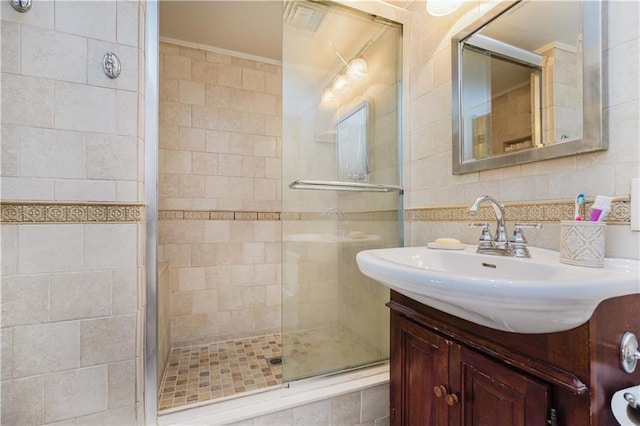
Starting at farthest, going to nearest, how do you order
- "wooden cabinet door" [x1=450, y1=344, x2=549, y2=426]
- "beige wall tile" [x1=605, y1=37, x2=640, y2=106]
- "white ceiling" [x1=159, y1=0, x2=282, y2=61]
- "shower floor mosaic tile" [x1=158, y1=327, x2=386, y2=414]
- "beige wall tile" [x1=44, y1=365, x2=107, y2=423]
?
"white ceiling" [x1=159, y1=0, x2=282, y2=61] < "shower floor mosaic tile" [x1=158, y1=327, x2=386, y2=414] < "beige wall tile" [x1=44, y1=365, x2=107, y2=423] < "beige wall tile" [x1=605, y1=37, x2=640, y2=106] < "wooden cabinet door" [x1=450, y1=344, x2=549, y2=426]

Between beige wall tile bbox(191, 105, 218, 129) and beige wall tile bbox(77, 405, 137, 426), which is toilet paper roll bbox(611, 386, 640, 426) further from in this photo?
beige wall tile bbox(191, 105, 218, 129)

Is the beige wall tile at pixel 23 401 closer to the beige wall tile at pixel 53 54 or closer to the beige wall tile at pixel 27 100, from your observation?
the beige wall tile at pixel 27 100

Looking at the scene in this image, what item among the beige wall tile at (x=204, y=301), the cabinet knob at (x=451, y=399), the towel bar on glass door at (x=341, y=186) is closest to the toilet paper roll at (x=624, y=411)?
the cabinet knob at (x=451, y=399)

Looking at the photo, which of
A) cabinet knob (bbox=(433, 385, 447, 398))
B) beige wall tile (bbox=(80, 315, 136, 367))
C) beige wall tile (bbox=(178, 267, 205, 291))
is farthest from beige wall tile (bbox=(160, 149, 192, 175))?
cabinet knob (bbox=(433, 385, 447, 398))

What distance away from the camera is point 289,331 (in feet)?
4.48

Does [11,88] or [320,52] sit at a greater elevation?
[320,52]

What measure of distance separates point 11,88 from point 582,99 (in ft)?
5.76

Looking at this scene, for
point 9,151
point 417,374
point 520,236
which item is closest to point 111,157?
point 9,151

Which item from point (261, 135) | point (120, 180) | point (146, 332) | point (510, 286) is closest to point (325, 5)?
point (261, 135)

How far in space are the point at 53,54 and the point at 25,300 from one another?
0.82 metres

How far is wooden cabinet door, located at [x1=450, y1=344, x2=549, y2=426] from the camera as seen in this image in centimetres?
60

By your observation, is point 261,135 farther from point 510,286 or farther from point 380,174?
point 510,286

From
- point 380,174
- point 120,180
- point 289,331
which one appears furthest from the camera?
point 380,174

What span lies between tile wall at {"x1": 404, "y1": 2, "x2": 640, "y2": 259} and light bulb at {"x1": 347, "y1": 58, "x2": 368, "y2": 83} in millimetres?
255
